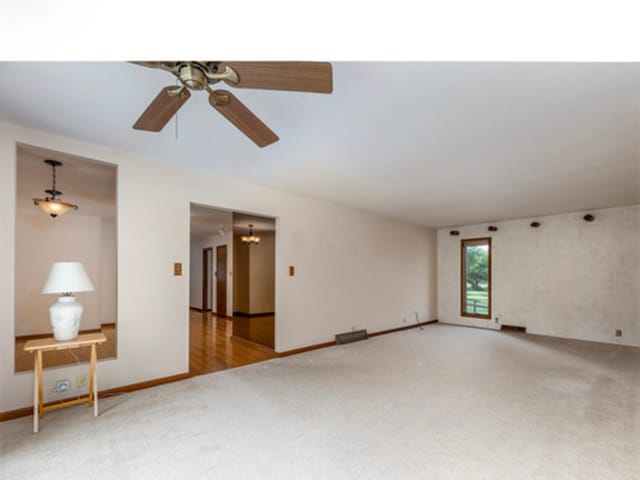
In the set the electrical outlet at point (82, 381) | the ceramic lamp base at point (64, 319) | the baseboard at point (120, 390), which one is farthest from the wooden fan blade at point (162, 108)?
the baseboard at point (120, 390)

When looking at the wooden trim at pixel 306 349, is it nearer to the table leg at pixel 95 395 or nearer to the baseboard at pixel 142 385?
the baseboard at pixel 142 385

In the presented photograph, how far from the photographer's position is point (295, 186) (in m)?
4.28

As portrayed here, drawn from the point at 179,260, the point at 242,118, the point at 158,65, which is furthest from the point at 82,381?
the point at 158,65

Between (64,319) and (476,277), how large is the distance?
7128mm

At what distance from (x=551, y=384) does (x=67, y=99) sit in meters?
5.09

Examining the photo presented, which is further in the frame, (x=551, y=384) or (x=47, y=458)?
(x=551, y=384)

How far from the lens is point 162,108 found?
1772 millimetres

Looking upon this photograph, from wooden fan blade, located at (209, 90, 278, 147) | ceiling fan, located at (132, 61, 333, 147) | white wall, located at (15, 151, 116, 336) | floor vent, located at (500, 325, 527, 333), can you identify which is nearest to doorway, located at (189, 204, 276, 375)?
white wall, located at (15, 151, 116, 336)

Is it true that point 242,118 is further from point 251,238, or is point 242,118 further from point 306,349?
point 251,238
